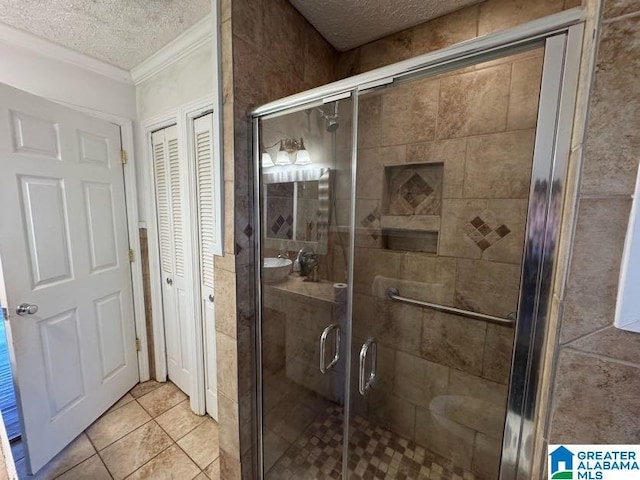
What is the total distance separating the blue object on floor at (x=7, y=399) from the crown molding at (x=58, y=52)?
5.24 ft

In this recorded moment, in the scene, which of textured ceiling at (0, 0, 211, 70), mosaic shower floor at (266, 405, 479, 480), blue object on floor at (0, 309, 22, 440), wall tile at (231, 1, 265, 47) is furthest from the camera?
blue object on floor at (0, 309, 22, 440)

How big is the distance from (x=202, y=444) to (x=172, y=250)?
4.06 ft

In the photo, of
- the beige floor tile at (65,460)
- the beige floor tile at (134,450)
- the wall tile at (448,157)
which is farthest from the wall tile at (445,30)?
the beige floor tile at (65,460)

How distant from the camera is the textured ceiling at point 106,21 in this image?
45.8 inches

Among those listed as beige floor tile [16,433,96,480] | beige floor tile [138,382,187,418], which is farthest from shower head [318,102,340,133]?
beige floor tile [16,433,96,480]

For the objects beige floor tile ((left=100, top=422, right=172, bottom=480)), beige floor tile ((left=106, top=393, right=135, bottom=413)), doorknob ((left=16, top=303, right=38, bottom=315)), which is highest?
doorknob ((left=16, top=303, right=38, bottom=315))

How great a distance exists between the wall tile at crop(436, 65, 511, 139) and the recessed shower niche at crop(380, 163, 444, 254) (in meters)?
0.20

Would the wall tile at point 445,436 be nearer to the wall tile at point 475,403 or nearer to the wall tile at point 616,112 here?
the wall tile at point 475,403

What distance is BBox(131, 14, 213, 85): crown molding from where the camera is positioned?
133 centimetres

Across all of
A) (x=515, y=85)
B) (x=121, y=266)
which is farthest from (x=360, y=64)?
(x=121, y=266)

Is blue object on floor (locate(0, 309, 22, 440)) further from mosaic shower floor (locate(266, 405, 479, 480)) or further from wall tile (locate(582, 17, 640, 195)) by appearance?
wall tile (locate(582, 17, 640, 195))

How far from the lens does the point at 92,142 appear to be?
1.61 m

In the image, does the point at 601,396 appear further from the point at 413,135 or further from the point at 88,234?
the point at 88,234

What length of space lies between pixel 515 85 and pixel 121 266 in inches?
95.7
